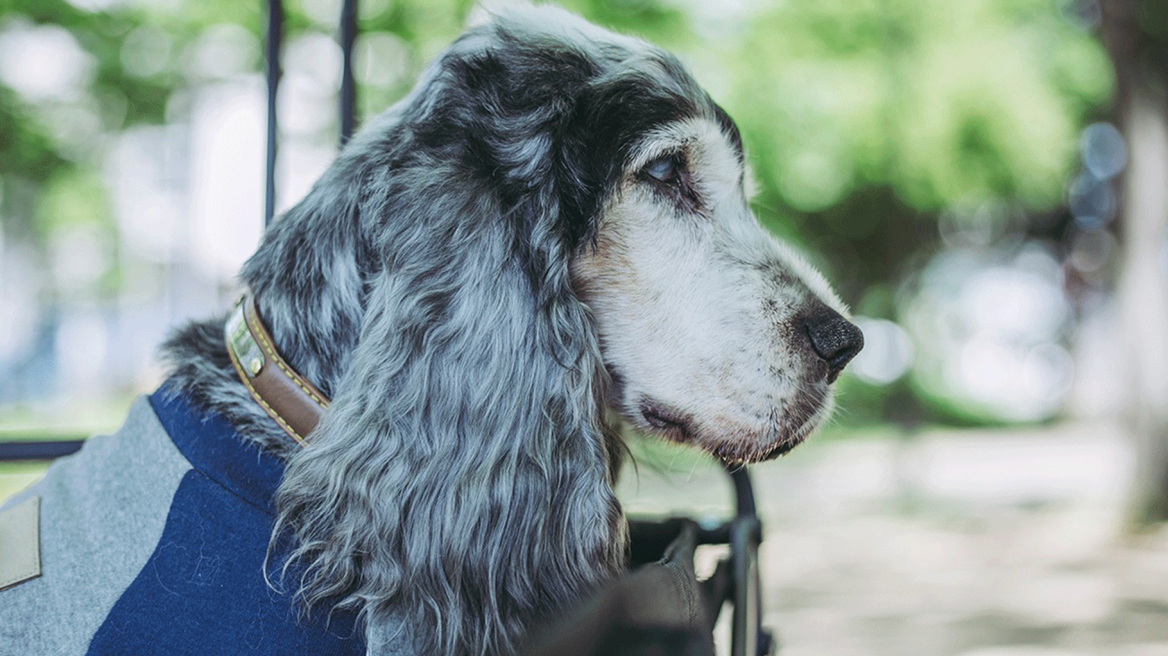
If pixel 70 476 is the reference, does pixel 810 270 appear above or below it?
above

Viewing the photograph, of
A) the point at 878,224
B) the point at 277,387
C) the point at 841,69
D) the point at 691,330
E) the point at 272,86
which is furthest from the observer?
the point at 878,224

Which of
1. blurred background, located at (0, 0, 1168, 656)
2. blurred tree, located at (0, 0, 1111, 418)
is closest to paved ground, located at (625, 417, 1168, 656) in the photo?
blurred background, located at (0, 0, 1168, 656)

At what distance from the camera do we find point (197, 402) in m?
1.53

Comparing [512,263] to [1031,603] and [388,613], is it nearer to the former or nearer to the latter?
A: [388,613]

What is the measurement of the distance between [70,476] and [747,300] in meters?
1.22

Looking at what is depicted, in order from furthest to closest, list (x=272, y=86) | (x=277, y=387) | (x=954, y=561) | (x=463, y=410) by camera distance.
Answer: (x=954, y=561) < (x=272, y=86) < (x=277, y=387) < (x=463, y=410)

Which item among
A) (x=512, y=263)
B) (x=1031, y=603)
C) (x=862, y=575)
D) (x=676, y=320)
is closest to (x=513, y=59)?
(x=512, y=263)

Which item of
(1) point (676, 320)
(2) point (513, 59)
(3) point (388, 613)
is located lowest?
(3) point (388, 613)

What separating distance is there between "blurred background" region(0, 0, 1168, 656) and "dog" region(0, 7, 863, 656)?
0.91ft

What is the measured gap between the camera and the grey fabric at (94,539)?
1.35 metres

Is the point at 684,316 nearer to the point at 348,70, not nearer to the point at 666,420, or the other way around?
the point at 666,420

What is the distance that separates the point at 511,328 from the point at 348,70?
1.02m

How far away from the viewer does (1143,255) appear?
621 cm

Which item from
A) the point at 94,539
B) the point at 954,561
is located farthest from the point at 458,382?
the point at 954,561
